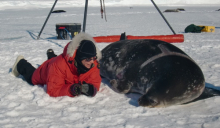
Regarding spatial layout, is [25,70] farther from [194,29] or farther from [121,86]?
[194,29]

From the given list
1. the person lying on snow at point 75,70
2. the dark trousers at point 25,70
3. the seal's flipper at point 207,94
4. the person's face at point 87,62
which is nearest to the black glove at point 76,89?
the person lying on snow at point 75,70

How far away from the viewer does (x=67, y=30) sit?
6.04 metres

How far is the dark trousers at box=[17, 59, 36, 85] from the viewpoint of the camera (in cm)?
293

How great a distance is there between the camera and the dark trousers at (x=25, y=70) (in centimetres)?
293

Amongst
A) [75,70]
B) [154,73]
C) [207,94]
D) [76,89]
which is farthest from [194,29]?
[76,89]

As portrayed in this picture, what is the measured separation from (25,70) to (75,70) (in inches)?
36.3

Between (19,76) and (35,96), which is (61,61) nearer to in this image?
(35,96)

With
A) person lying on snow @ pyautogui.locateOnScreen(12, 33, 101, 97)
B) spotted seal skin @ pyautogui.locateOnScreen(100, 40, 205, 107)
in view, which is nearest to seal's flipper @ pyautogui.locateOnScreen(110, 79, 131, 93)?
spotted seal skin @ pyautogui.locateOnScreen(100, 40, 205, 107)

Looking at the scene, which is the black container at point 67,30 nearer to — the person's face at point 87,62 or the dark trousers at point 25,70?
the dark trousers at point 25,70

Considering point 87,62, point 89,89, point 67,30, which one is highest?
point 87,62

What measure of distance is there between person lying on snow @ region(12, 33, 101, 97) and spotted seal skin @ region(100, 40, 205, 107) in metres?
0.32

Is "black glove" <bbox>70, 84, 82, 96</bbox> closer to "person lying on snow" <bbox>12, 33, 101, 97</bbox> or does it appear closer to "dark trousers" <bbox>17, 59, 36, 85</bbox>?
"person lying on snow" <bbox>12, 33, 101, 97</bbox>

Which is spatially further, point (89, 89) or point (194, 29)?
point (194, 29)

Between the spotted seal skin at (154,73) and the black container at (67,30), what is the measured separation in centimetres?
322
